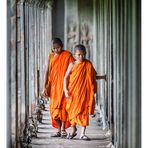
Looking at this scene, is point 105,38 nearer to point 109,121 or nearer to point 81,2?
point 81,2

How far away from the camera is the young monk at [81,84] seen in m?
3.01

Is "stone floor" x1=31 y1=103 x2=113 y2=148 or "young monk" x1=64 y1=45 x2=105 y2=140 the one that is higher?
"young monk" x1=64 y1=45 x2=105 y2=140

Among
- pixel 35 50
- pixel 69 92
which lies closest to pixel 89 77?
pixel 69 92

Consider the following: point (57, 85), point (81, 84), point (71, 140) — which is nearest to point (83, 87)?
point (81, 84)

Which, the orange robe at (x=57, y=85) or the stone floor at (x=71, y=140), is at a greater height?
the orange robe at (x=57, y=85)

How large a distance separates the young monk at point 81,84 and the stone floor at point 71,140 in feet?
0.13

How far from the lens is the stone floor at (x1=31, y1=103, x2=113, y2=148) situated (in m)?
3.02

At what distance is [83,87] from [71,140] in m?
0.30

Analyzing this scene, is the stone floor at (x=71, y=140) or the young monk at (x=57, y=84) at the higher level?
the young monk at (x=57, y=84)

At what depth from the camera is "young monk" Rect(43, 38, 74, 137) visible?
9.91 ft

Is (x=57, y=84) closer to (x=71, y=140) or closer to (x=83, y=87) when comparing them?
(x=83, y=87)

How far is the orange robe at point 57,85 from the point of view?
3021 mm

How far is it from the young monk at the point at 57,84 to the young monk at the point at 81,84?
3 cm
